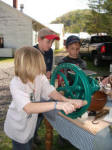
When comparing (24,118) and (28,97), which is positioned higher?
(28,97)

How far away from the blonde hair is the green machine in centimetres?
26

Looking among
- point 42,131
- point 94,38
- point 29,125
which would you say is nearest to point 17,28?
point 94,38

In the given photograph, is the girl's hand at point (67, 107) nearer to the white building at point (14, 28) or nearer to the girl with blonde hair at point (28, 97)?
the girl with blonde hair at point (28, 97)

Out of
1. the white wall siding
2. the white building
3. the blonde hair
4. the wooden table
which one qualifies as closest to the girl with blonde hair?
the blonde hair

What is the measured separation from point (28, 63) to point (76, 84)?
40cm

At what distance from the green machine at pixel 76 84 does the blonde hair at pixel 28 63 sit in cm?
26

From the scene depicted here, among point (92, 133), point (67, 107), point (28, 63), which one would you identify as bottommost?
point (92, 133)

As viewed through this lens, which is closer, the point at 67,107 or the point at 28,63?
the point at 67,107

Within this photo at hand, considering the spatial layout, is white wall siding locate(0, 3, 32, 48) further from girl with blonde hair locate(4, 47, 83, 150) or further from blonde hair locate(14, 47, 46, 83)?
blonde hair locate(14, 47, 46, 83)

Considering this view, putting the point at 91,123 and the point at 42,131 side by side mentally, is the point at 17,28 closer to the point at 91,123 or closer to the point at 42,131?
the point at 42,131

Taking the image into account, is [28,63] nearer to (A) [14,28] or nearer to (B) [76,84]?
(B) [76,84]

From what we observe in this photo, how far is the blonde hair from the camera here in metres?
1.36

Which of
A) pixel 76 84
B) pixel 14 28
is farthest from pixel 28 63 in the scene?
pixel 14 28

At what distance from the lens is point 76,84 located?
1417 mm
